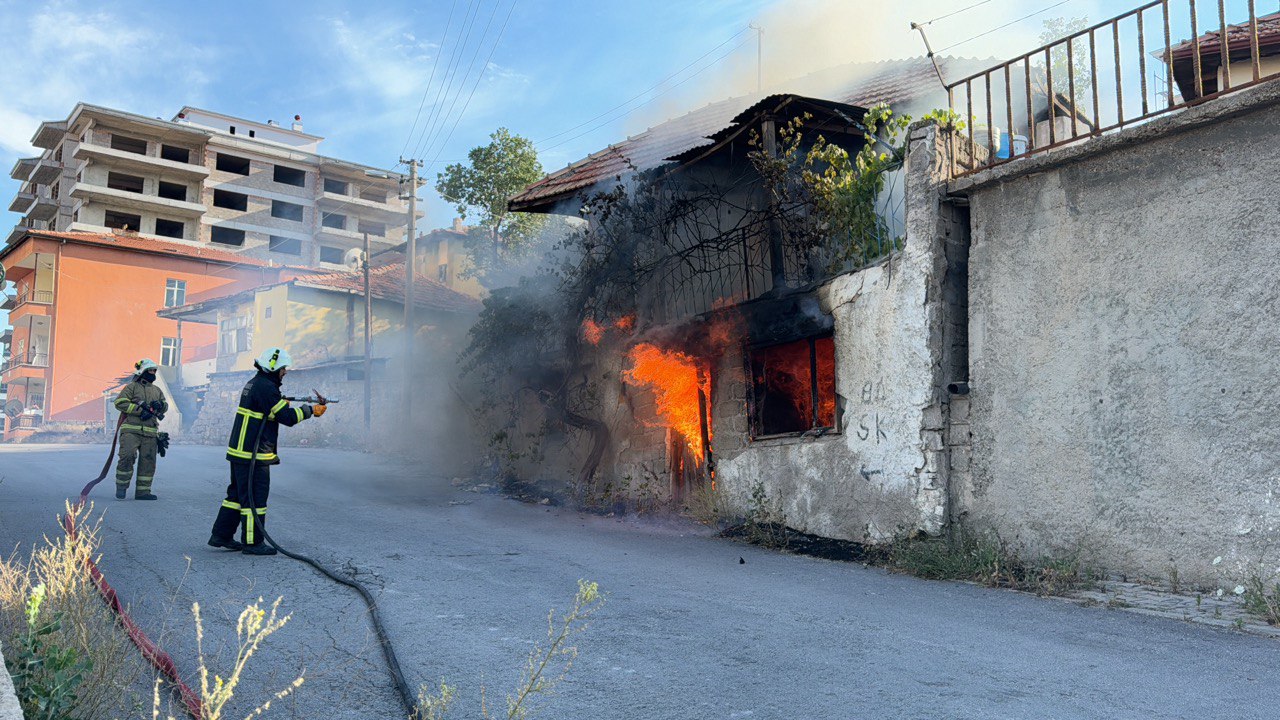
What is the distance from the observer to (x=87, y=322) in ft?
139

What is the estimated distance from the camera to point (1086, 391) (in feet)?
24.3

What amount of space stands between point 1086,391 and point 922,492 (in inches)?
72.0

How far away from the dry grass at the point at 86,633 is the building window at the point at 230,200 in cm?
5600

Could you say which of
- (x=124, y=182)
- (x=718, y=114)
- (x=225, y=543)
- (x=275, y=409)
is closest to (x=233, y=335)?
(x=124, y=182)

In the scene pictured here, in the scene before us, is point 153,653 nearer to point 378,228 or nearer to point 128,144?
point 128,144

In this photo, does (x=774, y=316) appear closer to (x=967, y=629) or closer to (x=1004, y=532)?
(x=1004, y=532)

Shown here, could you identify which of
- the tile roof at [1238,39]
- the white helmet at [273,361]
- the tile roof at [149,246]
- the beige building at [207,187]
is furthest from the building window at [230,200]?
the tile roof at [1238,39]

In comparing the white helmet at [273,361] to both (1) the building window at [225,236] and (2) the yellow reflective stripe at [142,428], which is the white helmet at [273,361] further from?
(1) the building window at [225,236]

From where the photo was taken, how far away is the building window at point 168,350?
44531mm

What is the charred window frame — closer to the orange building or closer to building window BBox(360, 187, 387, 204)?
the orange building

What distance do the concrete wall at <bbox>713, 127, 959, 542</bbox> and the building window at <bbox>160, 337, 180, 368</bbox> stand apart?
4256 centimetres

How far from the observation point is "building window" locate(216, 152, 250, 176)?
55.4 metres

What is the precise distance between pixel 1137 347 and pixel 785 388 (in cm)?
516

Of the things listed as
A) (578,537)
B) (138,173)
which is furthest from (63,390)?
(578,537)
